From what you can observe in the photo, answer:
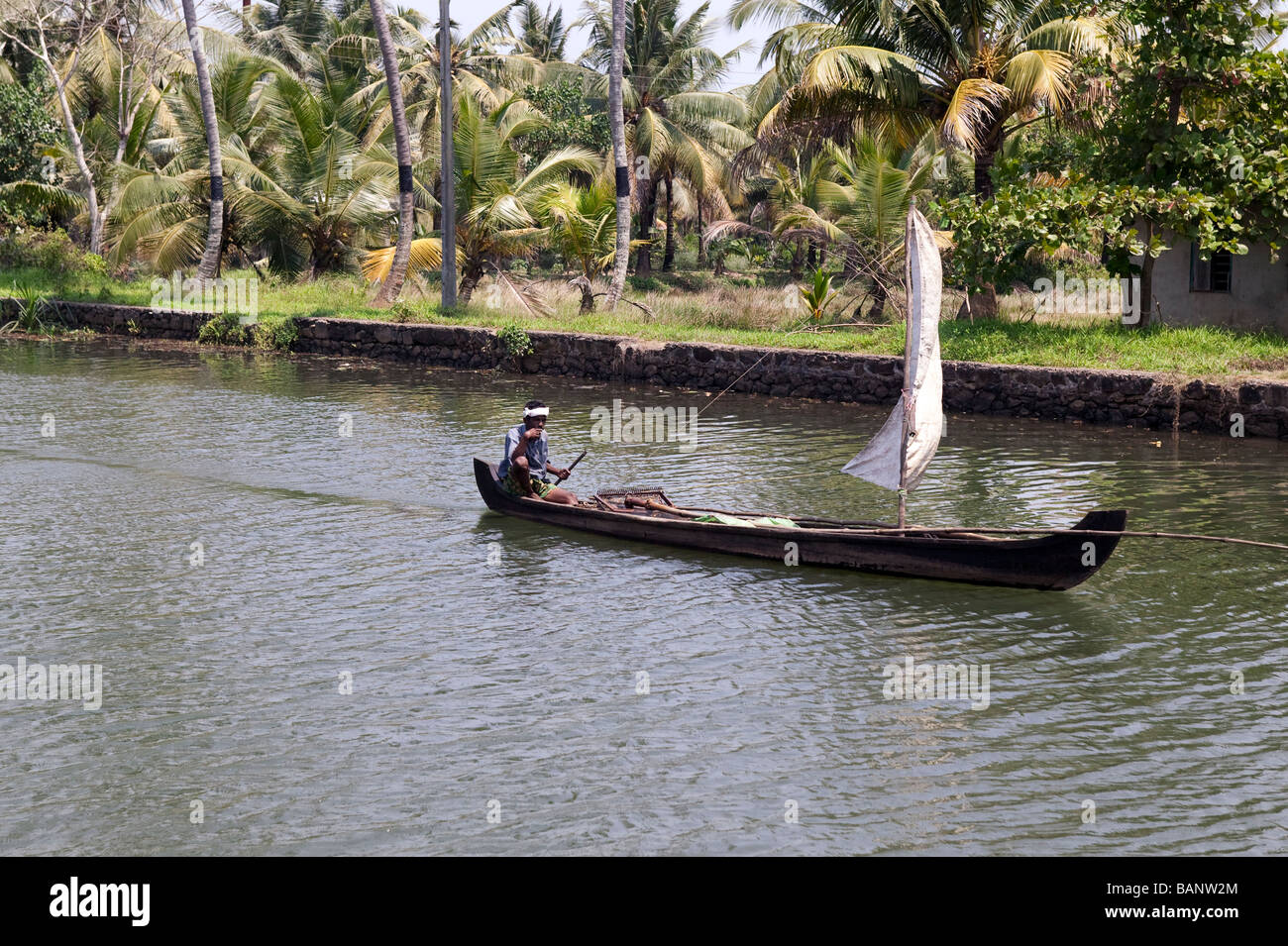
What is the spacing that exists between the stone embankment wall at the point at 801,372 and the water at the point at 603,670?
210cm

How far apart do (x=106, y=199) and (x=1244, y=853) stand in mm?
39825

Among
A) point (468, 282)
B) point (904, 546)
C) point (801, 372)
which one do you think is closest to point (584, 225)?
point (468, 282)

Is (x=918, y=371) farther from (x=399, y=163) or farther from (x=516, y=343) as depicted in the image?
(x=399, y=163)

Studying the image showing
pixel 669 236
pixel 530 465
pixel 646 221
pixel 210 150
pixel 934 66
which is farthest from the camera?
pixel 669 236

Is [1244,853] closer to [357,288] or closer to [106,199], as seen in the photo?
[357,288]

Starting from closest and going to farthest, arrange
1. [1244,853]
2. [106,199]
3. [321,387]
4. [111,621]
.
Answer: [1244,853]
[111,621]
[321,387]
[106,199]

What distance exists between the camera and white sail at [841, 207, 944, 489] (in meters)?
10.9

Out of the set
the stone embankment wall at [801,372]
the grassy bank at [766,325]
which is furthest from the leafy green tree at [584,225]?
the stone embankment wall at [801,372]

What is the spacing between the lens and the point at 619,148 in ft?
90.6

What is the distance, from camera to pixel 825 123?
84.6 feet

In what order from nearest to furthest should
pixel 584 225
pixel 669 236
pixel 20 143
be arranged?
pixel 584 225
pixel 20 143
pixel 669 236

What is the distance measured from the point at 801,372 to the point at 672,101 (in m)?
21.0

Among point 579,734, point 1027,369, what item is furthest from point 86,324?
point 579,734

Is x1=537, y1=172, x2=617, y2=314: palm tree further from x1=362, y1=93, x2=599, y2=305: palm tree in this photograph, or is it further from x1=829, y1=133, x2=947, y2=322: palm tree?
x1=829, y1=133, x2=947, y2=322: palm tree
